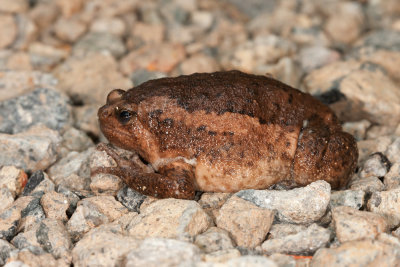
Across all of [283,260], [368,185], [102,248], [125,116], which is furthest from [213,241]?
[368,185]

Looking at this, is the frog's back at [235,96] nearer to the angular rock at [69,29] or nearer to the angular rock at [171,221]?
the angular rock at [171,221]

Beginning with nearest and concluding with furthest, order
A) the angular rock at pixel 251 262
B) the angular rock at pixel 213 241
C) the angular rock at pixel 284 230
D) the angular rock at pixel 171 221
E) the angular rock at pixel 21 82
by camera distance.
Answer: the angular rock at pixel 251 262
the angular rock at pixel 213 241
the angular rock at pixel 171 221
the angular rock at pixel 284 230
the angular rock at pixel 21 82

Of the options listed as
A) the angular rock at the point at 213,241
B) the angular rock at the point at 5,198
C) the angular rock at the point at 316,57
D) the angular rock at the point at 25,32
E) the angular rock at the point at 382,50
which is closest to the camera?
the angular rock at the point at 213,241

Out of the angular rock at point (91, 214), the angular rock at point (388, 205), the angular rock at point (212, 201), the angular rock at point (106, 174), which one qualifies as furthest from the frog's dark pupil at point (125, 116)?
the angular rock at point (388, 205)

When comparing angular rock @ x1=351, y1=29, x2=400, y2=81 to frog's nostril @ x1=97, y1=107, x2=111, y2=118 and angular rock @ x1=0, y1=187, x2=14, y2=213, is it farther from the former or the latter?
angular rock @ x1=0, y1=187, x2=14, y2=213

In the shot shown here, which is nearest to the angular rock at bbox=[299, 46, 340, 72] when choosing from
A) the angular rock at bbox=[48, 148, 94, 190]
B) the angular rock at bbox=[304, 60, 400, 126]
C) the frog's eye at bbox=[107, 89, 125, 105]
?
the angular rock at bbox=[304, 60, 400, 126]

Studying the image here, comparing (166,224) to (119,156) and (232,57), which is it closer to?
(119,156)

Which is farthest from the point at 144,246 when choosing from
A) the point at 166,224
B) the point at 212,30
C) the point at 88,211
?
the point at 212,30
